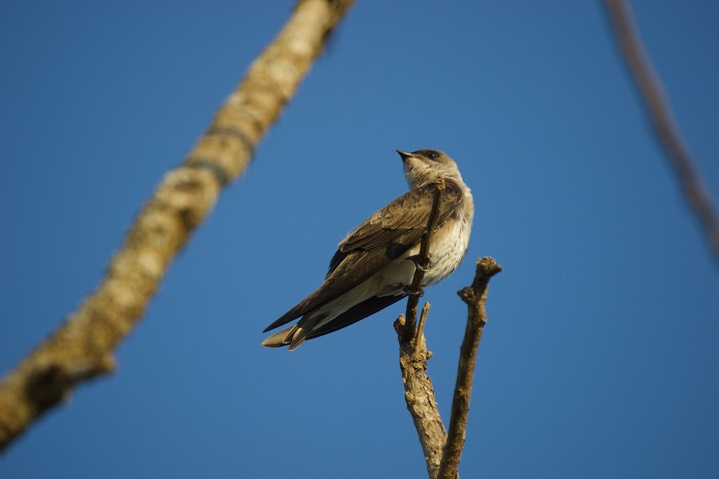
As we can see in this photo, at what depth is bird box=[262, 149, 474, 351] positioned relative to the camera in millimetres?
8250

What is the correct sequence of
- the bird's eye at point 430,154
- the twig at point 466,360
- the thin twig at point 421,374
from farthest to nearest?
the bird's eye at point 430,154, the thin twig at point 421,374, the twig at point 466,360

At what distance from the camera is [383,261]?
8.45 meters

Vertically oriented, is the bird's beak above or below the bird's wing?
above

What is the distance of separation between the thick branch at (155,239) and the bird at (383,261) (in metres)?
5.61

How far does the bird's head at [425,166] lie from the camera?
10953 mm

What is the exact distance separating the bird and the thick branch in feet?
18.4

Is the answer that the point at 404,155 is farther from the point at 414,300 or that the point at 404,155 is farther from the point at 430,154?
the point at 414,300

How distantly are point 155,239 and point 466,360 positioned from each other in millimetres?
3663

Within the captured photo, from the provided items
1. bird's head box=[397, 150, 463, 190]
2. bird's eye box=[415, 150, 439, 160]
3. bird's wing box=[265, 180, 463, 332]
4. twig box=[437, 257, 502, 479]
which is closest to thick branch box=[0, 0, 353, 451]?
twig box=[437, 257, 502, 479]

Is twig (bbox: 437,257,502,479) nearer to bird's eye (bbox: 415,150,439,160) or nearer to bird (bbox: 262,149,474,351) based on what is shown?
bird (bbox: 262,149,474,351)

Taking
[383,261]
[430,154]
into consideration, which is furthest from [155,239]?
[430,154]

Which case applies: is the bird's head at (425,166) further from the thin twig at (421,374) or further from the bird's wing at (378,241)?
the thin twig at (421,374)

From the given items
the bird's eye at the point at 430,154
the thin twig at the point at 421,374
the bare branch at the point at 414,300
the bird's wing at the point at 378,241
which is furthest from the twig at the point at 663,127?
the bird's eye at the point at 430,154

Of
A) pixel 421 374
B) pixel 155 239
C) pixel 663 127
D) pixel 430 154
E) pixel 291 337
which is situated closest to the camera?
pixel 663 127
